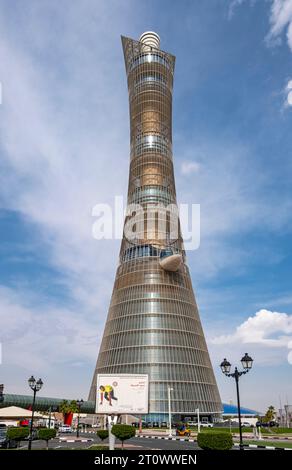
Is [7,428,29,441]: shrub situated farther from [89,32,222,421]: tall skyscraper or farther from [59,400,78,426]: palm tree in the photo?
[59,400,78,426]: palm tree

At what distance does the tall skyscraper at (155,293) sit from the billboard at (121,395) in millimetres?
56228

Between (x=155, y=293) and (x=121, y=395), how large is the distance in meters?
64.8

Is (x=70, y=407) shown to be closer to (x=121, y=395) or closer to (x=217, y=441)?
(x=121, y=395)

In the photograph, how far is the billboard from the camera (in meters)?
27.8

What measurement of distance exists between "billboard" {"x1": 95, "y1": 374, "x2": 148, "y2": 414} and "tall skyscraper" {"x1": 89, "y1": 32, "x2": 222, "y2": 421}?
56.2 metres

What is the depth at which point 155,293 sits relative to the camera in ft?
304

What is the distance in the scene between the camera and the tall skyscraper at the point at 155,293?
8450 cm

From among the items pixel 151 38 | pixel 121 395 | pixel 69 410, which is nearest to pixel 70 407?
pixel 69 410

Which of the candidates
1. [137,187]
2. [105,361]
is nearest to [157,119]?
[137,187]

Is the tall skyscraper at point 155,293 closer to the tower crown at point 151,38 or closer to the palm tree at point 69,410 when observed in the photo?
the palm tree at point 69,410

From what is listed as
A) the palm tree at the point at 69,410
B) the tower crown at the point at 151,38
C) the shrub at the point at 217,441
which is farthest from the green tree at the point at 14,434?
the tower crown at the point at 151,38
